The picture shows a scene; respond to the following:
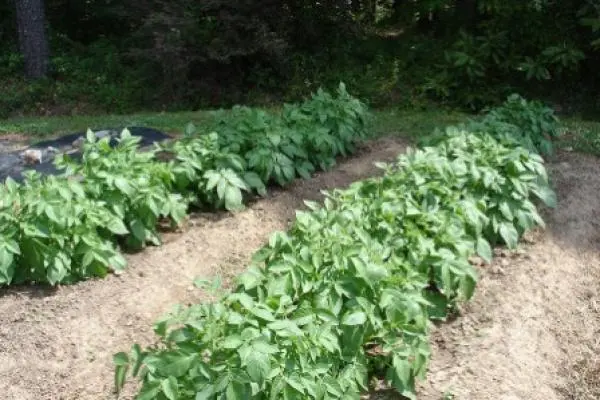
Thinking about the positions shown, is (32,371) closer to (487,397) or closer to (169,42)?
(487,397)

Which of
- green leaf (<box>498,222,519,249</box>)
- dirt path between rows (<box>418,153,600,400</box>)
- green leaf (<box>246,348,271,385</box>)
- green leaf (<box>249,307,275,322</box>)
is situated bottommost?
dirt path between rows (<box>418,153,600,400</box>)

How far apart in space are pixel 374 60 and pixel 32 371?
8.44 meters

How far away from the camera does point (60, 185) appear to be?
14.4 feet

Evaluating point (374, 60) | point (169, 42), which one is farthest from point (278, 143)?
point (374, 60)

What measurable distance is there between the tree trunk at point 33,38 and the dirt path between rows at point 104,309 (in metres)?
8.67

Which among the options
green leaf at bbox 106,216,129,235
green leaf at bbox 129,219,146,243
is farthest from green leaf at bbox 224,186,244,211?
green leaf at bbox 106,216,129,235

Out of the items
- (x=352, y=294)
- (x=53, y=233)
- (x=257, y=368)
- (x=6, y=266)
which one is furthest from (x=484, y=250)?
(x=6, y=266)

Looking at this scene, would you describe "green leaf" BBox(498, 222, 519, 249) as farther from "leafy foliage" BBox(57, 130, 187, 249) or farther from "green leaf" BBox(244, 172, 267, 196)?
"leafy foliage" BBox(57, 130, 187, 249)

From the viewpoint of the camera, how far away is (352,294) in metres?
3.34

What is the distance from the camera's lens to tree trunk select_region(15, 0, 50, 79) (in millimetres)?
12484

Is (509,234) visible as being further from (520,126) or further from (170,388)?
(170,388)

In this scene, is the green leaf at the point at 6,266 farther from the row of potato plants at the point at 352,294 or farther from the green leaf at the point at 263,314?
the green leaf at the point at 263,314

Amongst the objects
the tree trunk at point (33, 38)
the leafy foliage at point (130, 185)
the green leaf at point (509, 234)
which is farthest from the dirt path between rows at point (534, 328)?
the tree trunk at point (33, 38)

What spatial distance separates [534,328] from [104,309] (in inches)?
92.7
